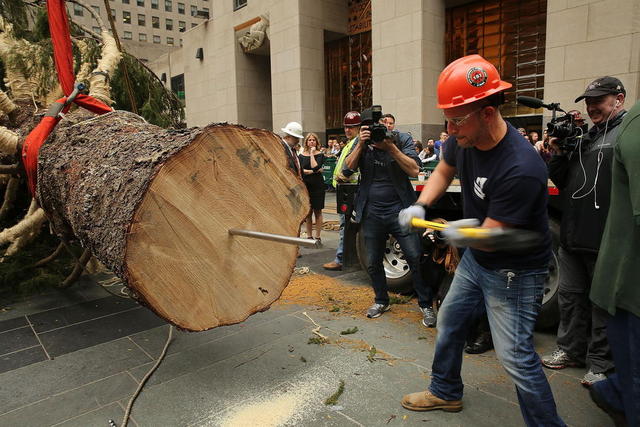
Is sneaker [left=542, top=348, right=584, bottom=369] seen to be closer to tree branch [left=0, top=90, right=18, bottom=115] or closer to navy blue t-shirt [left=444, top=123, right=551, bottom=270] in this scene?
navy blue t-shirt [left=444, top=123, right=551, bottom=270]

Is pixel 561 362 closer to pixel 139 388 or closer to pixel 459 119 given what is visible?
pixel 459 119

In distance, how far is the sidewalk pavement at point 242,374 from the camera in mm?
2688

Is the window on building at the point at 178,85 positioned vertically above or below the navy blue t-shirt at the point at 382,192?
above

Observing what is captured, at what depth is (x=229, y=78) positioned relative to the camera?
2250 cm

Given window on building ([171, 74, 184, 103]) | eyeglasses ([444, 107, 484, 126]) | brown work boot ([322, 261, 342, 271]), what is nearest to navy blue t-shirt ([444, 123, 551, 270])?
eyeglasses ([444, 107, 484, 126])

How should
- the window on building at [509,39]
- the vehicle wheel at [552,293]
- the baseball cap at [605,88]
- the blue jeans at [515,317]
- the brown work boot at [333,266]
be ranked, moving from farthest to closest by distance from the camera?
the window on building at [509,39] < the brown work boot at [333,266] < the vehicle wheel at [552,293] < the baseball cap at [605,88] < the blue jeans at [515,317]

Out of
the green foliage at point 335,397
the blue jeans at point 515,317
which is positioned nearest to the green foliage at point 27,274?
the green foliage at point 335,397

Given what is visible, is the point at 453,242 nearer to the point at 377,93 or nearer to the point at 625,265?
the point at 625,265

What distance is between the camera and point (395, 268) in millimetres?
4844

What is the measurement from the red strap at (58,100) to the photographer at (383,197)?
7.30ft

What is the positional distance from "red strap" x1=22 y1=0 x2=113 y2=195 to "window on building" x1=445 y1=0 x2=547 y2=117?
12.9 metres

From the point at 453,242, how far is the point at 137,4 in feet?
259

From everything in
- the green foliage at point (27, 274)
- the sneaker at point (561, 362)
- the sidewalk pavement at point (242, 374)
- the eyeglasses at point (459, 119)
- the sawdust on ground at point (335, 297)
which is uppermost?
the eyeglasses at point (459, 119)

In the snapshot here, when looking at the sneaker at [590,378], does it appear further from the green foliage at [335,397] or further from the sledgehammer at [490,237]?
the green foliage at [335,397]
